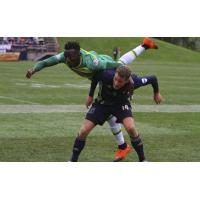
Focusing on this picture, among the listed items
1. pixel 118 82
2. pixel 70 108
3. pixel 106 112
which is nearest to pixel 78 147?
pixel 106 112

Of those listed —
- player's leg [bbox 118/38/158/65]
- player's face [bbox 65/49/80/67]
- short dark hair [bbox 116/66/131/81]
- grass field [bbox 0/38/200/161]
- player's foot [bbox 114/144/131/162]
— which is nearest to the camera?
short dark hair [bbox 116/66/131/81]

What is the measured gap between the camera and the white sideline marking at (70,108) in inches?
698

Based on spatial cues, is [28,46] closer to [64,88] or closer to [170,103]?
[64,88]

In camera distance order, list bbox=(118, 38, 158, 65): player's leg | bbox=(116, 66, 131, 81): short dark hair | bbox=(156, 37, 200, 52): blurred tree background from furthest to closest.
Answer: bbox=(156, 37, 200, 52): blurred tree background
bbox=(118, 38, 158, 65): player's leg
bbox=(116, 66, 131, 81): short dark hair

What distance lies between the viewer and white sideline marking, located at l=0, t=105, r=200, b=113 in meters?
17.7

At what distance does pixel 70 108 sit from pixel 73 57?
28.7 ft

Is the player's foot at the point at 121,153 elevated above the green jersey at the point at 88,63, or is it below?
below

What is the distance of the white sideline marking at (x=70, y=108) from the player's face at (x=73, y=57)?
24.8 feet

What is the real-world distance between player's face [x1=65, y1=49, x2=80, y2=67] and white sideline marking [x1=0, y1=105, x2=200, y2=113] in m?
7.55

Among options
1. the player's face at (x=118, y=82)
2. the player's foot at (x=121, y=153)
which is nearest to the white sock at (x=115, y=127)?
the player's foot at (x=121, y=153)

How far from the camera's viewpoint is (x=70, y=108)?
18.7 meters

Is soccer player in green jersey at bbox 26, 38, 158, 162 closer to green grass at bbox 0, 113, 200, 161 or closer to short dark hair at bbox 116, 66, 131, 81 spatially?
short dark hair at bbox 116, 66, 131, 81

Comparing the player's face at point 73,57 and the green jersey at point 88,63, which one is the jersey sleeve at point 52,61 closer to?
the green jersey at point 88,63

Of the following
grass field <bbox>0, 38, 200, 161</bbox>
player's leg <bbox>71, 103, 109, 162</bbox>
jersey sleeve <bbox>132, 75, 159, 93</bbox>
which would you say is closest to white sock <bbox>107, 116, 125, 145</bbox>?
grass field <bbox>0, 38, 200, 161</bbox>
